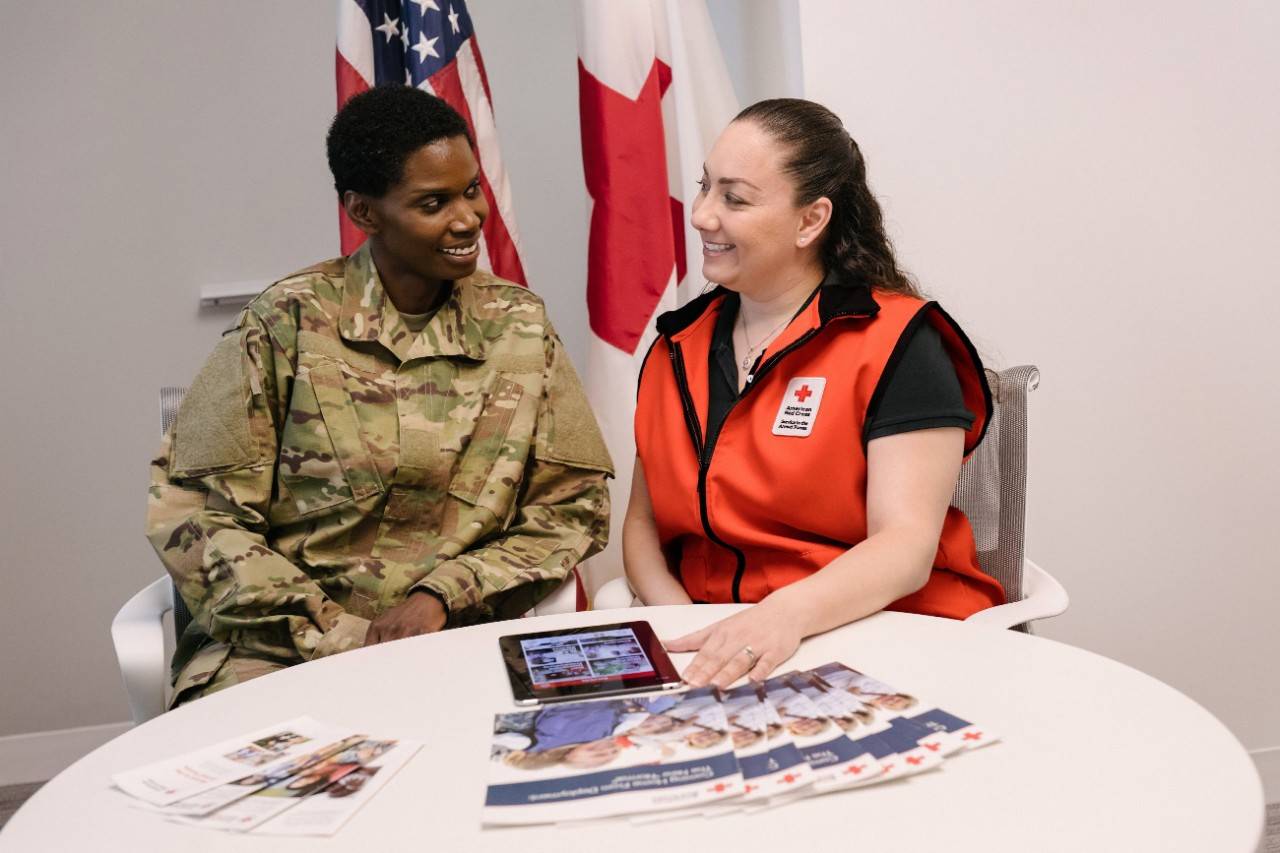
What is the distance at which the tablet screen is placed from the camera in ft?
4.01

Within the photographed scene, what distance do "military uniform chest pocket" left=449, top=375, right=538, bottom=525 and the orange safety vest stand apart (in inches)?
10.5

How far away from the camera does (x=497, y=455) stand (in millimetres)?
1921

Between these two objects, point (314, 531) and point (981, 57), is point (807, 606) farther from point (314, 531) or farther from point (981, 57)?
point (981, 57)

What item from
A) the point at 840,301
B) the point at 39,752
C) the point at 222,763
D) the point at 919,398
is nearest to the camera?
the point at 222,763

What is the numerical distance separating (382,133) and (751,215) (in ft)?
2.13

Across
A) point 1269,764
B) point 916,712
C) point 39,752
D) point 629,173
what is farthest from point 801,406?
point 39,752

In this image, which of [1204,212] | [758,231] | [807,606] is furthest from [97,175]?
[1204,212]

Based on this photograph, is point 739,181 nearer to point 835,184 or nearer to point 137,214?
point 835,184

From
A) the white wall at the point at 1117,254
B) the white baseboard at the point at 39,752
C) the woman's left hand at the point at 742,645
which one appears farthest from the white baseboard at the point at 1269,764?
the white baseboard at the point at 39,752

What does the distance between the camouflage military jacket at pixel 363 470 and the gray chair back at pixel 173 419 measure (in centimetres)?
5

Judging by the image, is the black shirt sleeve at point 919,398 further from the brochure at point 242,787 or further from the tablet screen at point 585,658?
the brochure at point 242,787

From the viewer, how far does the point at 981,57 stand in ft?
7.58

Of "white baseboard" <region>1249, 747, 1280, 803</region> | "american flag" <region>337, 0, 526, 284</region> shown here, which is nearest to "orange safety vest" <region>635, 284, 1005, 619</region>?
"american flag" <region>337, 0, 526, 284</region>

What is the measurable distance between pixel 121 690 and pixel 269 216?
4.37 feet
